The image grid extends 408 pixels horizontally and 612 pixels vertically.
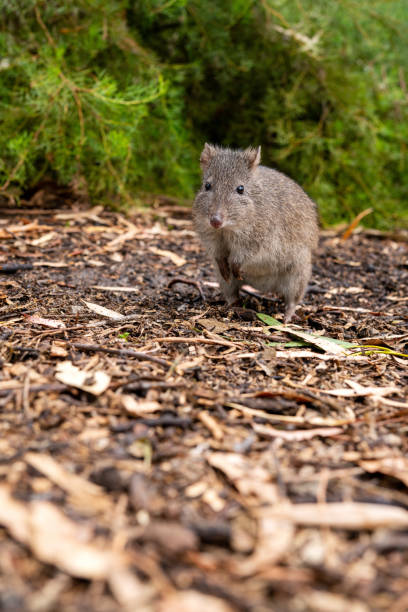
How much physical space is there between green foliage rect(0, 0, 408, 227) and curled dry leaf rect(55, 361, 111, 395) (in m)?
3.57

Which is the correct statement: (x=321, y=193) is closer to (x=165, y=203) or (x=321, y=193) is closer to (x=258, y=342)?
(x=165, y=203)

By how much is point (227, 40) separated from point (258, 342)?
5.53m

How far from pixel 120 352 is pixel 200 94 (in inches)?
242

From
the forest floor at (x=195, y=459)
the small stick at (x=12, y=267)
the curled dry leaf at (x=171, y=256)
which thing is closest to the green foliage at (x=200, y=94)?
the curled dry leaf at (x=171, y=256)

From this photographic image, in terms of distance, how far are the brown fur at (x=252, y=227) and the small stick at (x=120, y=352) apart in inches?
56.5

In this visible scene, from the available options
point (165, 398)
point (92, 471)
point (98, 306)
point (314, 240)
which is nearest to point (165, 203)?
point (314, 240)

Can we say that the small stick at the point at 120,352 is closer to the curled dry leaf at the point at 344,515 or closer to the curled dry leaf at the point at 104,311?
the curled dry leaf at the point at 104,311

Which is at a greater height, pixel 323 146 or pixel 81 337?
pixel 323 146

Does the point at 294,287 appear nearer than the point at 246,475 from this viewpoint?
No

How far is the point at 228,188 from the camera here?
13.6ft

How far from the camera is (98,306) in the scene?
3.86m

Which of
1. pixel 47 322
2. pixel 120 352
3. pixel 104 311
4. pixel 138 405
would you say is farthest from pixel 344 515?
pixel 104 311

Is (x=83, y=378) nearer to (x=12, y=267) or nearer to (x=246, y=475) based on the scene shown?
(x=246, y=475)

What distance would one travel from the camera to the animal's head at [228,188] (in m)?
4.04
